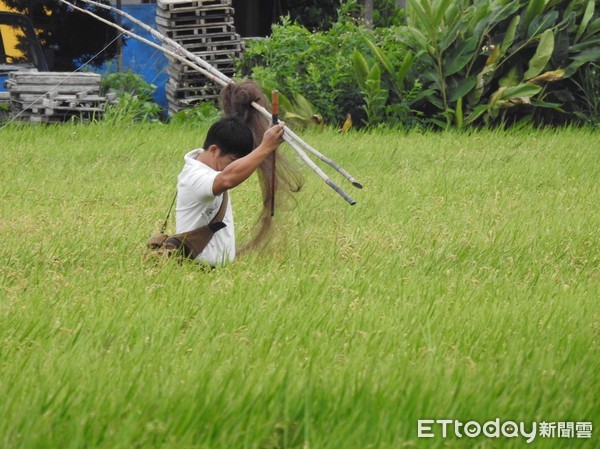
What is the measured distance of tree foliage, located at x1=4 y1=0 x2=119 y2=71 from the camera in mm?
14932

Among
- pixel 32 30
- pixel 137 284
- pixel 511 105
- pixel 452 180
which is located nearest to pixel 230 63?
pixel 32 30

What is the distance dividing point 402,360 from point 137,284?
66.5 inches

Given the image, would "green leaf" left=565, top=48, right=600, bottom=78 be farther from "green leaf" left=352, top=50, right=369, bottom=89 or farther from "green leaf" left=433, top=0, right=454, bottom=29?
"green leaf" left=352, top=50, right=369, bottom=89

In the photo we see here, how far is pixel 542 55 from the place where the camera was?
12.9 meters

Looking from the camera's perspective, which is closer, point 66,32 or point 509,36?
point 509,36

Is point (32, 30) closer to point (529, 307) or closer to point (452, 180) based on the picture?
point (452, 180)

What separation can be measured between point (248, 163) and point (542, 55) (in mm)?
7727

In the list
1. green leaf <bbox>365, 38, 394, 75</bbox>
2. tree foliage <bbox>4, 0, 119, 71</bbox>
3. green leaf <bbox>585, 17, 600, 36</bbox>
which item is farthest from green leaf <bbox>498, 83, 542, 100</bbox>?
tree foliage <bbox>4, 0, 119, 71</bbox>

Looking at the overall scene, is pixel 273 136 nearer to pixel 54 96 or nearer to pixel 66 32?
pixel 54 96

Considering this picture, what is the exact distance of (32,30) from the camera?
1329cm

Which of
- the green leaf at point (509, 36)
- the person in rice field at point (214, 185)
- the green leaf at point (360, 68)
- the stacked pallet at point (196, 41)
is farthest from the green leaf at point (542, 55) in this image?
the person in rice field at point (214, 185)

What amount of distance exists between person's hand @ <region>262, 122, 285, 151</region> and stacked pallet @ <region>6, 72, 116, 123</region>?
6.80 meters

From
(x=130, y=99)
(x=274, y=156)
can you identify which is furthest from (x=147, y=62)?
(x=274, y=156)

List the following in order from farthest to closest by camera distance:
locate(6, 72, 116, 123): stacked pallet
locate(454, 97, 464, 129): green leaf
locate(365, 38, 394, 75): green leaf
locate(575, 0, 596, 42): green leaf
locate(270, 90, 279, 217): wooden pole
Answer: locate(575, 0, 596, 42): green leaf < locate(365, 38, 394, 75): green leaf < locate(454, 97, 464, 129): green leaf < locate(6, 72, 116, 123): stacked pallet < locate(270, 90, 279, 217): wooden pole
